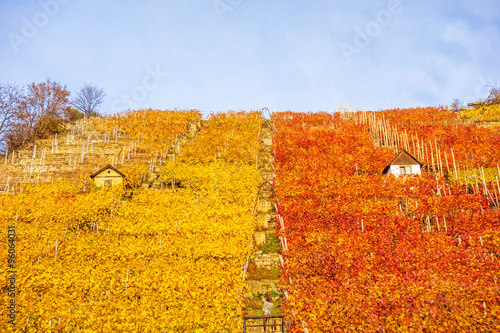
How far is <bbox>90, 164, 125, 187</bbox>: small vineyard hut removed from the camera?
28334 millimetres

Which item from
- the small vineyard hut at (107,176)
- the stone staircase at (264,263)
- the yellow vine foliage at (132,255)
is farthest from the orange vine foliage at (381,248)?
the small vineyard hut at (107,176)

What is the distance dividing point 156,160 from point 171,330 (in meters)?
23.4

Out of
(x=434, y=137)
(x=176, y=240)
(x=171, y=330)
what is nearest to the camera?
(x=171, y=330)

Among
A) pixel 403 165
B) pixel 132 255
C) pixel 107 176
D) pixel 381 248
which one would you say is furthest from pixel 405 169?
pixel 107 176

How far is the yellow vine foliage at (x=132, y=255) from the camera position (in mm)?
14336

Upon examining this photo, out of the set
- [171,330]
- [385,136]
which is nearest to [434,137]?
[385,136]

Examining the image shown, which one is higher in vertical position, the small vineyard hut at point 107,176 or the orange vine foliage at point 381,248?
the small vineyard hut at point 107,176

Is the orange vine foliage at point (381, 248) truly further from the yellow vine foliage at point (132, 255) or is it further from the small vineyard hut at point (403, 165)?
the yellow vine foliage at point (132, 255)

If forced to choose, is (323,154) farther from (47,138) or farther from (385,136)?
(47,138)

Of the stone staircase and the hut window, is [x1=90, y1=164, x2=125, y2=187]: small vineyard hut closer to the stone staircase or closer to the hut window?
the stone staircase

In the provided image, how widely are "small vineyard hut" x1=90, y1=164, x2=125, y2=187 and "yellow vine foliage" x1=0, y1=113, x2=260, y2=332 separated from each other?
3.33ft

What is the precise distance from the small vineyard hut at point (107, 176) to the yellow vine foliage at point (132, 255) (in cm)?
101

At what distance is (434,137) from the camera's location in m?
38.7

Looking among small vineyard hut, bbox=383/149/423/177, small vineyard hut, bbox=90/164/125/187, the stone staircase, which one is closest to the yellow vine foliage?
the stone staircase
